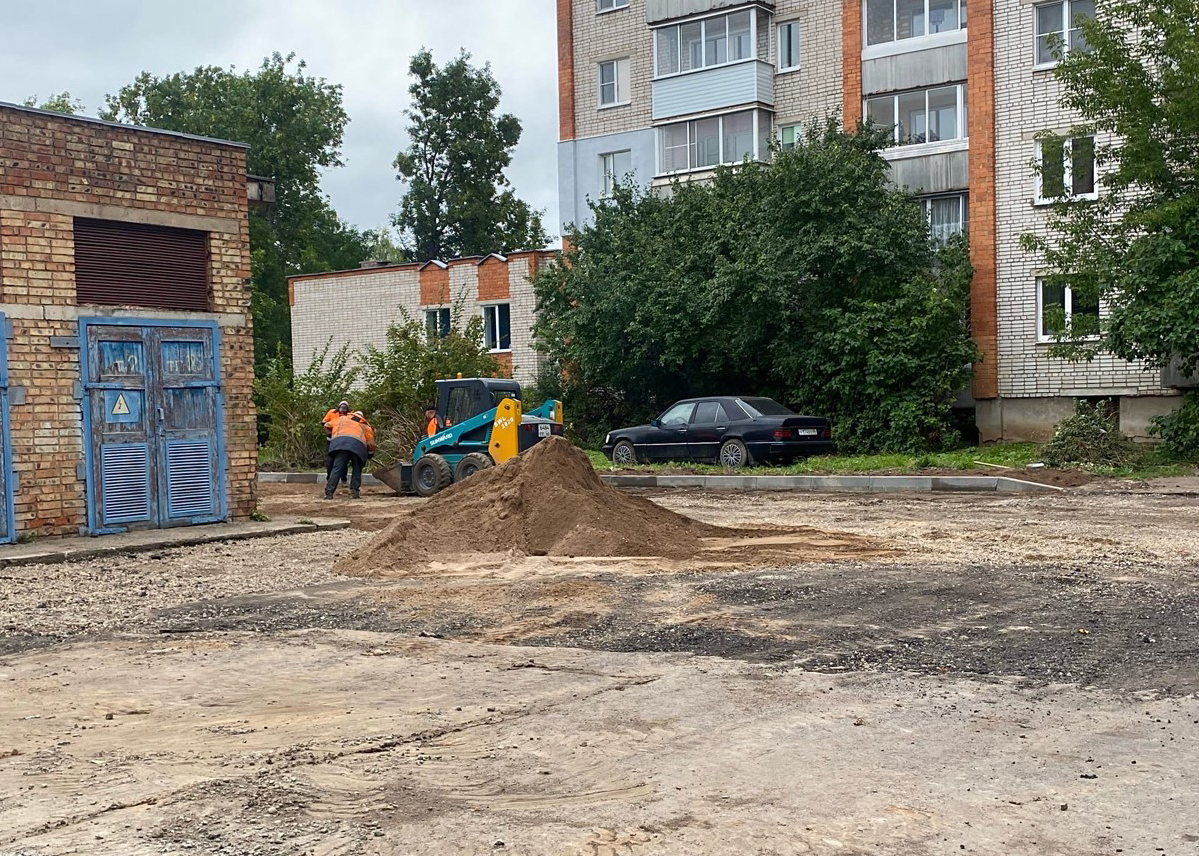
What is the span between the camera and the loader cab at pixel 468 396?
22.6 m

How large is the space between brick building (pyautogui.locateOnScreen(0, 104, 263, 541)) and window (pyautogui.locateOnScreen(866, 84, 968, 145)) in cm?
1985

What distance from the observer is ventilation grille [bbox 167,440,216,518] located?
→ 51.1ft

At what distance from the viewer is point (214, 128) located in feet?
186

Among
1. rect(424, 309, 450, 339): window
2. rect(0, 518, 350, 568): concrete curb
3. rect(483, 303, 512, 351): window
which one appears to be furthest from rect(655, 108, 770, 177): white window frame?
rect(0, 518, 350, 568): concrete curb

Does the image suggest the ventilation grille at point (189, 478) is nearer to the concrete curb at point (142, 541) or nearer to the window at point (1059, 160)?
the concrete curb at point (142, 541)

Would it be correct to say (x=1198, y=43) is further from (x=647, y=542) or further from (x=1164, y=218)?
(x=647, y=542)

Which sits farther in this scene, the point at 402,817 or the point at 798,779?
the point at 798,779

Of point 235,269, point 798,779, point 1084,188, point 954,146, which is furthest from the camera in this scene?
point 954,146

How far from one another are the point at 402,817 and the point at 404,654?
3.35 metres

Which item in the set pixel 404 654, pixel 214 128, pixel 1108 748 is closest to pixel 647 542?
pixel 404 654

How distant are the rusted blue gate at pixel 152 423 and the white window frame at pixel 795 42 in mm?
22459

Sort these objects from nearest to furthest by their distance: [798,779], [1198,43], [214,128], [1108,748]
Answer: [798,779]
[1108,748]
[1198,43]
[214,128]

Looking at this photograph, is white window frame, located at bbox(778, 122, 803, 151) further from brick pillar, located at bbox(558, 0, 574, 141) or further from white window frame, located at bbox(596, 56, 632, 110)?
brick pillar, located at bbox(558, 0, 574, 141)

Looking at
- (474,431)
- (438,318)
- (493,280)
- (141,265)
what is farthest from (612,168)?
(141,265)
